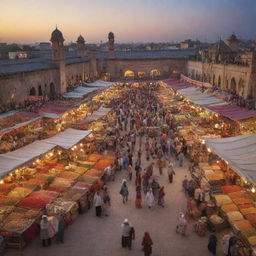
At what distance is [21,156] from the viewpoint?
12570mm

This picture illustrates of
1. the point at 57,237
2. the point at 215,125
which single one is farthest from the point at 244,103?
the point at 57,237

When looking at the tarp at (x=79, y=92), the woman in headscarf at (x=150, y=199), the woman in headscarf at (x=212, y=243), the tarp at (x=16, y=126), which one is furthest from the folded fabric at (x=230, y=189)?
the tarp at (x=79, y=92)

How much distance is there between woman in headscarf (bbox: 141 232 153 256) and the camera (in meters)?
9.02

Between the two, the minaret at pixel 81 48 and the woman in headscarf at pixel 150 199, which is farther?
the minaret at pixel 81 48

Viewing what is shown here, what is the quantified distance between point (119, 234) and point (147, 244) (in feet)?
5.81

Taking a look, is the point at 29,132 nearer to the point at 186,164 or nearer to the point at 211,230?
the point at 186,164

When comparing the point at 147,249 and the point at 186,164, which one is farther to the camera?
the point at 186,164

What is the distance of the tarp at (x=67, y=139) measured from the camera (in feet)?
48.5

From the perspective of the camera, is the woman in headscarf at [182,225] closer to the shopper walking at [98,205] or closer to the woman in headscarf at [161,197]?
the woman in headscarf at [161,197]

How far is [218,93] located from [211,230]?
14192 mm

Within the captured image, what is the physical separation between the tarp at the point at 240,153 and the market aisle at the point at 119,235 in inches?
97.7

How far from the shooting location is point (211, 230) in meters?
10.7

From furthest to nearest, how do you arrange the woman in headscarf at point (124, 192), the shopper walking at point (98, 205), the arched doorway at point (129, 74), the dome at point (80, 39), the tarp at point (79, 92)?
the arched doorway at point (129, 74), the dome at point (80, 39), the tarp at point (79, 92), the woman in headscarf at point (124, 192), the shopper walking at point (98, 205)

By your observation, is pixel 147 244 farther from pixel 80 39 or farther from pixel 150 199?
pixel 80 39
